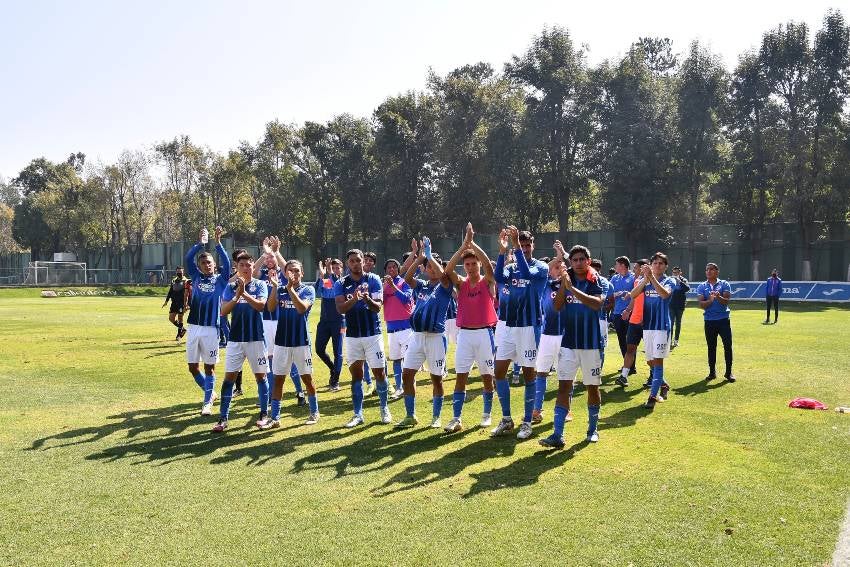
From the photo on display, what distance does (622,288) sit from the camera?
46.6ft

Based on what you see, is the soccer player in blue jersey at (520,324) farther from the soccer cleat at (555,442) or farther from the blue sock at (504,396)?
the soccer cleat at (555,442)

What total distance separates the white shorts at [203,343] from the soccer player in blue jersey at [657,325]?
661cm

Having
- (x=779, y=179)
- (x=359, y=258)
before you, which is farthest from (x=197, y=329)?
(x=779, y=179)

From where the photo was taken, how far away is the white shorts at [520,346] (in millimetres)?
9211

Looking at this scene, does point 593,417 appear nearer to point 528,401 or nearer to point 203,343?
point 528,401

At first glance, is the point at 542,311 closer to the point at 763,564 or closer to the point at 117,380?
the point at 763,564

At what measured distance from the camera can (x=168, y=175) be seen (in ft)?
227

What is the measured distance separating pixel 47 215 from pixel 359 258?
7349 centimetres

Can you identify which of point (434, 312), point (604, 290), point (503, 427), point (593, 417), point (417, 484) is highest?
point (604, 290)

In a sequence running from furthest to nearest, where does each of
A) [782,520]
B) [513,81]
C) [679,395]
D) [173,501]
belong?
[513,81], [679,395], [173,501], [782,520]

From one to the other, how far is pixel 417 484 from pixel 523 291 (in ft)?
10.9

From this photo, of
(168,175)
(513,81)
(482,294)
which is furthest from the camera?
(168,175)

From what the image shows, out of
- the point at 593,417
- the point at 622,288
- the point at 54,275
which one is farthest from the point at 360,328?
the point at 54,275

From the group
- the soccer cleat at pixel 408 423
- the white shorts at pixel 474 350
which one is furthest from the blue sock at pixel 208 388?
the white shorts at pixel 474 350
